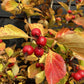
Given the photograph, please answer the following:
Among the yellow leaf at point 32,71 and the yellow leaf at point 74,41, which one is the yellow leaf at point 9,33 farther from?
the yellow leaf at point 32,71

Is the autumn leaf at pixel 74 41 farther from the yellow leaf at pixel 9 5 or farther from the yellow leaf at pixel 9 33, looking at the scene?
the yellow leaf at pixel 9 5

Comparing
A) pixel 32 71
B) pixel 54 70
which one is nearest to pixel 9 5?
pixel 32 71

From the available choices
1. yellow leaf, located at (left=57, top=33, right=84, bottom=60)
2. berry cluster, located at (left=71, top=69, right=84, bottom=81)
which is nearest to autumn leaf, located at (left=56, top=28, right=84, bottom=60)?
yellow leaf, located at (left=57, top=33, right=84, bottom=60)

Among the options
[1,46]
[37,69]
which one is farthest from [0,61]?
[37,69]

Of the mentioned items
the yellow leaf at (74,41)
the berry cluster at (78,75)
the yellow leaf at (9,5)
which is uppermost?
the yellow leaf at (9,5)

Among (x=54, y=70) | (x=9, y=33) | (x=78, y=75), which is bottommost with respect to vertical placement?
(x=78, y=75)

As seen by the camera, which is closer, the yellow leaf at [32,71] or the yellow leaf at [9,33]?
the yellow leaf at [9,33]

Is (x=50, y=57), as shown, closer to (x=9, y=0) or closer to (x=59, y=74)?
(x=59, y=74)

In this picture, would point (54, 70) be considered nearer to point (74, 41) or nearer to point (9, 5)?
point (74, 41)

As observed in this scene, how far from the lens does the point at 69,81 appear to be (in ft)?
2.31

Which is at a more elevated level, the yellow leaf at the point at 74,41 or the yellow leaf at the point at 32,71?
the yellow leaf at the point at 74,41

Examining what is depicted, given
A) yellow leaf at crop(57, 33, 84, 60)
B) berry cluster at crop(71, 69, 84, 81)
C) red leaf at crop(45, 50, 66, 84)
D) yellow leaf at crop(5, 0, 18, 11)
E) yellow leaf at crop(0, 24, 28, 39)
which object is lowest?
berry cluster at crop(71, 69, 84, 81)

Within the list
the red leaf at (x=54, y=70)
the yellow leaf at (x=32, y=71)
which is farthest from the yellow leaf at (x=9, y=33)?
the yellow leaf at (x=32, y=71)

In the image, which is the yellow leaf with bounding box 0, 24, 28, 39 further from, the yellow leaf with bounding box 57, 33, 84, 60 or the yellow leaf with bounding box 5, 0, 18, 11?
the yellow leaf with bounding box 5, 0, 18, 11
